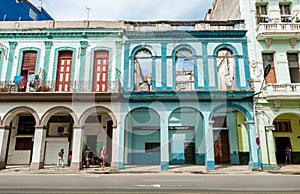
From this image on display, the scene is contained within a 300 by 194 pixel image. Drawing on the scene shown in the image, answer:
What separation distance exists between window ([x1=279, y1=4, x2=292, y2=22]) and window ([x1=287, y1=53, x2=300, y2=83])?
8.38ft

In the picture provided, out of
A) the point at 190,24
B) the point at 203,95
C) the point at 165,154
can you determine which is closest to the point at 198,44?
the point at 190,24

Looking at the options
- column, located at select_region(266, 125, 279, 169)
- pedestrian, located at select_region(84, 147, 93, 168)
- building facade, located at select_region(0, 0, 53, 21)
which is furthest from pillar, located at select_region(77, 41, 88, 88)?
column, located at select_region(266, 125, 279, 169)

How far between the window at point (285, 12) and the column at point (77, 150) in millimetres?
15130

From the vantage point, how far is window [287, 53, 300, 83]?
15.5 m

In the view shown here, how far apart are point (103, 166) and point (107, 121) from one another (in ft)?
11.0

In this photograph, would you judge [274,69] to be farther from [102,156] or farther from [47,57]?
[47,57]

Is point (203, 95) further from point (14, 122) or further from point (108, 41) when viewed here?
point (14, 122)

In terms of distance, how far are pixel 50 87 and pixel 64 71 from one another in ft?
4.61

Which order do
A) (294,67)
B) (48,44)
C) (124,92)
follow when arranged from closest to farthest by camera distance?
1. (124,92)
2. (294,67)
3. (48,44)

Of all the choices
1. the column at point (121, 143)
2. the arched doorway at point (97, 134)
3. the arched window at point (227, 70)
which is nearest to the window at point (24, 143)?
the arched doorway at point (97, 134)

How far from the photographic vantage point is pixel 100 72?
620 inches

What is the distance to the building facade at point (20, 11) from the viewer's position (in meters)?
19.2

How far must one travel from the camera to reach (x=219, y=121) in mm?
17094

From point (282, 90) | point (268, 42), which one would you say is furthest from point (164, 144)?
point (268, 42)
